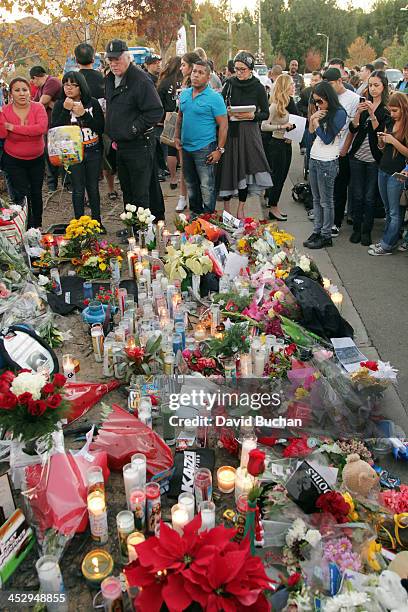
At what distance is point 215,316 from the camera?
4.16m

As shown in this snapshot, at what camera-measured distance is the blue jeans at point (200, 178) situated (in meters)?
6.41

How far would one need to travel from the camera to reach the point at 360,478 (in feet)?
8.75

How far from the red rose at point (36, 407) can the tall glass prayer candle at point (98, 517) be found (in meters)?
0.48

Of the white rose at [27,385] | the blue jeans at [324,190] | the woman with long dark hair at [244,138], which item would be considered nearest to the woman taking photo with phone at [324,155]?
the blue jeans at [324,190]

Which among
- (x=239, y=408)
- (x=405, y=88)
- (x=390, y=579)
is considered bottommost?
(x=239, y=408)

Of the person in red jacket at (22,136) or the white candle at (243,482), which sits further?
the person in red jacket at (22,136)

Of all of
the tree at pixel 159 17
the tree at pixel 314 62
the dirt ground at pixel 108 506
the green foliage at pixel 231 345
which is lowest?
the dirt ground at pixel 108 506

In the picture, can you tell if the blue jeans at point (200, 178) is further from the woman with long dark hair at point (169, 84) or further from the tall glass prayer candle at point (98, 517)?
the tall glass prayer candle at point (98, 517)

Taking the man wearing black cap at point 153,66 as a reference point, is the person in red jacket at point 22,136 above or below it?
below

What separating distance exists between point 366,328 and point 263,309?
1152mm

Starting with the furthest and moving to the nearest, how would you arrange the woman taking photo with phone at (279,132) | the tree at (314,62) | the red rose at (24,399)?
the tree at (314,62) < the woman taking photo with phone at (279,132) < the red rose at (24,399)

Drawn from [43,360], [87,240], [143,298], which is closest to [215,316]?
[143,298]

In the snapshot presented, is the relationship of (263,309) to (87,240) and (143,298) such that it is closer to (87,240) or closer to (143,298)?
(143,298)

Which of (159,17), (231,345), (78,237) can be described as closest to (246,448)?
(231,345)
